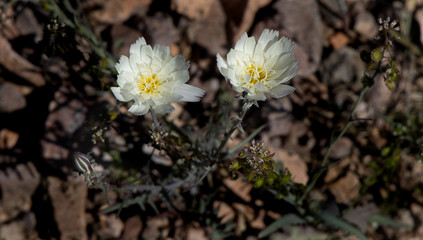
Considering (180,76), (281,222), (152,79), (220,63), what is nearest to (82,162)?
(152,79)

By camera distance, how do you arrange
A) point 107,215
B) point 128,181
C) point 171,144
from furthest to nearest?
point 107,215, point 128,181, point 171,144

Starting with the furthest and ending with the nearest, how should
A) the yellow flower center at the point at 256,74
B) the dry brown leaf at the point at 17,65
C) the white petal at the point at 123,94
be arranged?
the dry brown leaf at the point at 17,65 < the yellow flower center at the point at 256,74 < the white petal at the point at 123,94

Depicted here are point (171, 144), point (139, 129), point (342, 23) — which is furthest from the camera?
point (342, 23)

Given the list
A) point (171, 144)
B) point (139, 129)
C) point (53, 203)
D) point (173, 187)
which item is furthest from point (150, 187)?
point (53, 203)

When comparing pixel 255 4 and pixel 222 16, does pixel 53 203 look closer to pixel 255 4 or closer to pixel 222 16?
pixel 222 16

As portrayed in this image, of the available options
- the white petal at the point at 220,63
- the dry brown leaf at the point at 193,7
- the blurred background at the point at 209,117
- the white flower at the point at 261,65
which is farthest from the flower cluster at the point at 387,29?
the dry brown leaf at the point at 193,7

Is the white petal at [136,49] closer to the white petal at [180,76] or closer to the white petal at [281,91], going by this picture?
the white petal at [180,76]

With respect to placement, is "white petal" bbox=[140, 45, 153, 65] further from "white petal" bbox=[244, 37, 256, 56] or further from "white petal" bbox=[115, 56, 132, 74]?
"white petal" bbox=[244, 37, 256, 56]
